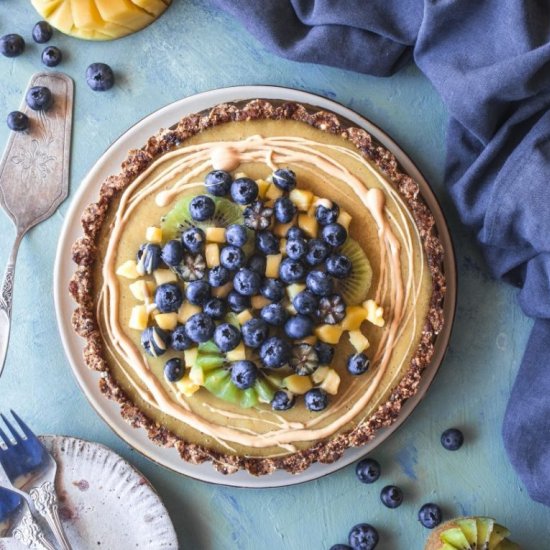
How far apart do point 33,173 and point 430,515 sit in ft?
6.02

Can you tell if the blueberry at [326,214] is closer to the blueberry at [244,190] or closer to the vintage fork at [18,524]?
the blueberry at [244,190]

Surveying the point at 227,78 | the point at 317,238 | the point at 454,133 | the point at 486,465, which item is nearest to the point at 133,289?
the point at 317,238

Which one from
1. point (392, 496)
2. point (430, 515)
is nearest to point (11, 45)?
point (392, 496)

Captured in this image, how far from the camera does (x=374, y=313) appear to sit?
2.53 meters

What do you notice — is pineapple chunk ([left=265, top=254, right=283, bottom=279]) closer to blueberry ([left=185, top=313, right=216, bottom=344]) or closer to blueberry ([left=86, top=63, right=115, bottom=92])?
blueberry ([left=185, top=313, right=216, bottom=344])

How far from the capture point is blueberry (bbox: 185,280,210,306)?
2.45m

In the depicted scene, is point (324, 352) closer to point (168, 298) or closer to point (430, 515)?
point (168, 298)

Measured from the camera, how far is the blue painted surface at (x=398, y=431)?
9.19ft

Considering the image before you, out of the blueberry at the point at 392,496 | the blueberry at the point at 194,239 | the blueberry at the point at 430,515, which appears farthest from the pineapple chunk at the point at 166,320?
the blueberry at the point at 430,515

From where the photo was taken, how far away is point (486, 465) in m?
2.82

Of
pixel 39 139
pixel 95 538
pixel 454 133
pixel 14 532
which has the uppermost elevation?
pixel 39 139

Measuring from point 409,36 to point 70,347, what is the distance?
1545 mm

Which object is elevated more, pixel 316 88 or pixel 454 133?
pixel 316 88

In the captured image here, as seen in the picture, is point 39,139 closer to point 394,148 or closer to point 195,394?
point 195,394
